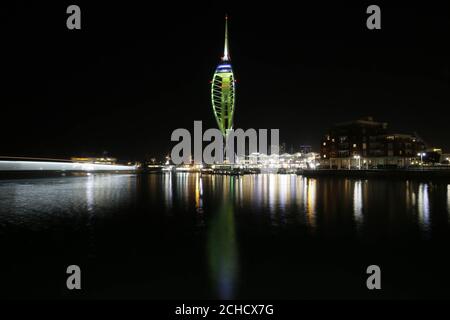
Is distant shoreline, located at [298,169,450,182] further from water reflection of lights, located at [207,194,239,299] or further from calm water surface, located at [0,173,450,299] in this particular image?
water reflection of lights, located at [207,194,239,299]

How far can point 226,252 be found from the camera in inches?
457

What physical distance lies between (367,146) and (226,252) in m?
77.9

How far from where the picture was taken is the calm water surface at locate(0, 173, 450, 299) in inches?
336

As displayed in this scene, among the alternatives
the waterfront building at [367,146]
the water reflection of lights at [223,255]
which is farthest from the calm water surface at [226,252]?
the waterfront building at [367,146]

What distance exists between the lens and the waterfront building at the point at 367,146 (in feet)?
255

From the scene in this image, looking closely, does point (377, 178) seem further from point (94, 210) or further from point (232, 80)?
point (232, 80)

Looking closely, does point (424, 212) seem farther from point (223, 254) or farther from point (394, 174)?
point (394, 174)

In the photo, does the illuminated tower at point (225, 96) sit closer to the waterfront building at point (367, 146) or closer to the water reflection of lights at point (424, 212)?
the waterfront building at point (367, 146)

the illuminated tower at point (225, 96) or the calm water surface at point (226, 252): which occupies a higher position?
the illuminated tower at point (225, 96)

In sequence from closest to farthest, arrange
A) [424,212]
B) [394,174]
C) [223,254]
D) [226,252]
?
1. [223,254]
2. [226,252]
3. [424,212]
4. [394,174]

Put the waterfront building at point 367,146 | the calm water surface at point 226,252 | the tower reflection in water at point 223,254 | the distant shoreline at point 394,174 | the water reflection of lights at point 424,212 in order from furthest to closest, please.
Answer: the waterfront building at point 367,146, the distant shoreline at point 394,174, the water reflection of lights at point 424,212, the tower reflection in water at point 223,254, the calm water surface at point 226,252

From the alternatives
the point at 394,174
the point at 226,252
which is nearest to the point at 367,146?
the point at 394,174

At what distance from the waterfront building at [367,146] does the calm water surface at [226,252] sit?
207ft

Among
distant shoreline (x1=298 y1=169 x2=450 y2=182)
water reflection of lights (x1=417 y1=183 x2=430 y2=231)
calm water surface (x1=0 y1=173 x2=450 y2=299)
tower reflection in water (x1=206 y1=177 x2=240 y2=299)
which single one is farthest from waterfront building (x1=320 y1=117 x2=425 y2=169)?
tower reflection in water (x1=206 y1=177 x2=240 y2=299)
